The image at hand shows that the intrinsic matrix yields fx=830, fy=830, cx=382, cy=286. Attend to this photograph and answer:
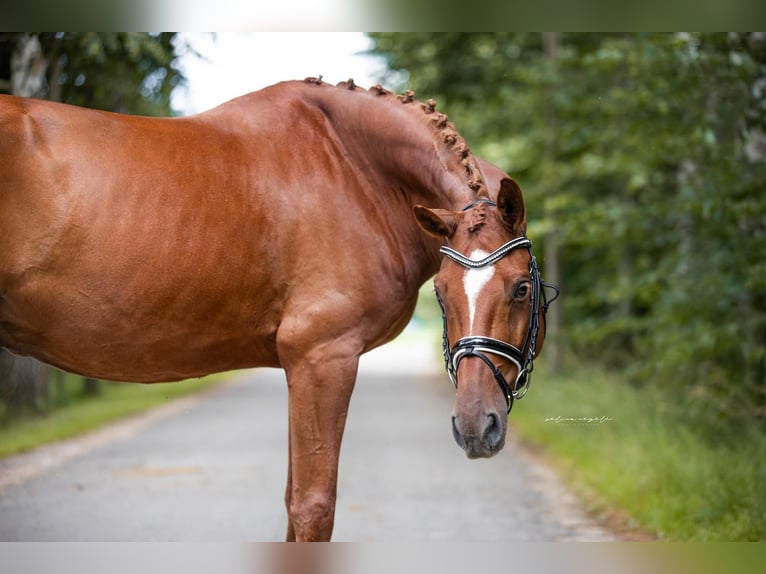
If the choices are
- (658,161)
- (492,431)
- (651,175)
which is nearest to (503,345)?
(492,431)

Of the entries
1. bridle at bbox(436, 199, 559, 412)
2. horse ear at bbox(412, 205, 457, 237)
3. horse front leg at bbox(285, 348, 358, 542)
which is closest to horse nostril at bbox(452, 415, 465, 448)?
bridle at bbox(436, 199, 559, 412)

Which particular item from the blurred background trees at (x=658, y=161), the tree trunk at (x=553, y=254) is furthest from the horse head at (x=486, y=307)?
the tree trunk at (x=553, y=254)

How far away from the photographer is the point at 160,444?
764 cm

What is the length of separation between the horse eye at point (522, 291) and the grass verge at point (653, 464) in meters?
2.37

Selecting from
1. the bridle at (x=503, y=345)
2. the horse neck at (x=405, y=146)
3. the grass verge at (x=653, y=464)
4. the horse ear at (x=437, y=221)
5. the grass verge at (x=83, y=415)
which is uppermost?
the horse neck at (x=405, y=146)

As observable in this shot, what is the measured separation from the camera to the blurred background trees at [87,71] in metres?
5.01

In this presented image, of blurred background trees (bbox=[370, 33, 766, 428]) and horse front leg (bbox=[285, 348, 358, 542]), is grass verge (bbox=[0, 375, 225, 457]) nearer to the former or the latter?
horse front leg (bbox=[285, 348, 358, 542])

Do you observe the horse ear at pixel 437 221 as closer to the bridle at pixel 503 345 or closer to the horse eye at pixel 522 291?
the bridle at pixel 503 345

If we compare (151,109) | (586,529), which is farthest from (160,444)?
(586,529)

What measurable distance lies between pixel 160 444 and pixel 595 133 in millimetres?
4990

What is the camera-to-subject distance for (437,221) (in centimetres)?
251

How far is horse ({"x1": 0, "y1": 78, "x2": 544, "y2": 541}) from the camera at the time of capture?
2.44 meters

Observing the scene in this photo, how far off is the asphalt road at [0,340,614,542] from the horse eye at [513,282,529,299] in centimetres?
264
